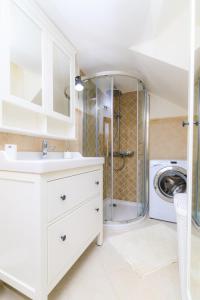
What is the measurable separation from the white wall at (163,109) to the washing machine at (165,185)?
81 cm

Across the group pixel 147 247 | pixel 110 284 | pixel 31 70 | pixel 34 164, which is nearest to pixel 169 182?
pixel 147 247

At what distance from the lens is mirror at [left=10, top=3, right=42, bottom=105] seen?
117cm

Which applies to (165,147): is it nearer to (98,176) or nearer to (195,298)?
(98,176)

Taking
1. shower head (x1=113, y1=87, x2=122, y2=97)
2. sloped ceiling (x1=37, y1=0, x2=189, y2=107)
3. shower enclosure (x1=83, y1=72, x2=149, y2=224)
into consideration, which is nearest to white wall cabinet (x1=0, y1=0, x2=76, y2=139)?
sloped ceiling (x1=37, y1=0, x2=189, y2=107)

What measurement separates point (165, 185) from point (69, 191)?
5.27 feet

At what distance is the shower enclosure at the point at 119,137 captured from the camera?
231 centimetres

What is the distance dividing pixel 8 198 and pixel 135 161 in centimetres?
206

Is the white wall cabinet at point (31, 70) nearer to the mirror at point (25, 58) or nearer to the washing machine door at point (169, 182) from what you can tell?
the mirror at point (25, 58)

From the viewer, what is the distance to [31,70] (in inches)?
52.2

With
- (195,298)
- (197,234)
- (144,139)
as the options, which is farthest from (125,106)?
(195,298)

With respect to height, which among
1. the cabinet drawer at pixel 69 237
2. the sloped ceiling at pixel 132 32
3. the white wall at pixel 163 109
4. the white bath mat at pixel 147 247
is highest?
the sloped ceiling at pixel 132 32

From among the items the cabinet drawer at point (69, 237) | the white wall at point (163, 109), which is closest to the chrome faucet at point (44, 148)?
the cabinet drawer at point (69, 237)

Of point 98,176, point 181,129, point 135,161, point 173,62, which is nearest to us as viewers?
point 173,62

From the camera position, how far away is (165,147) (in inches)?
102
